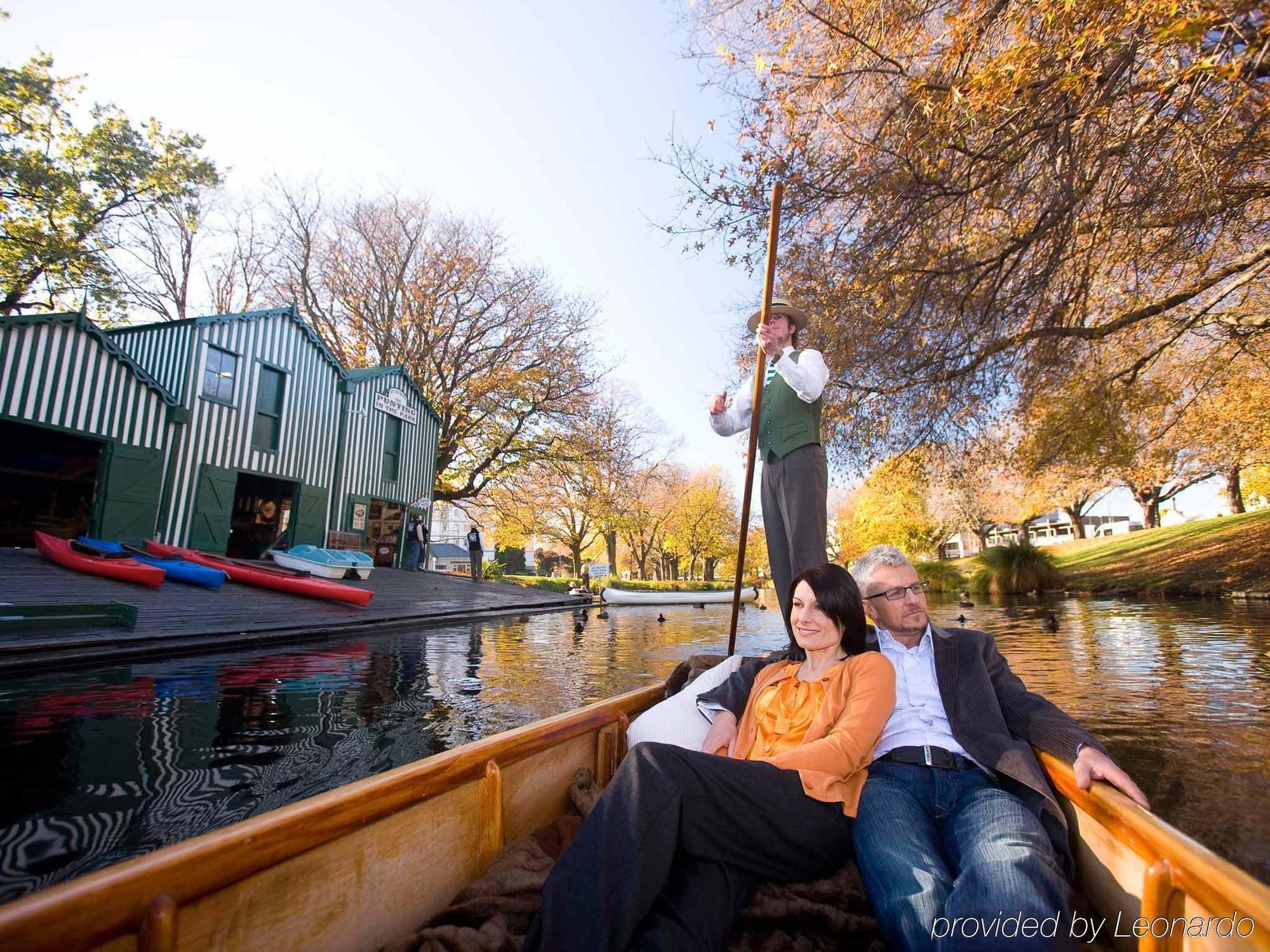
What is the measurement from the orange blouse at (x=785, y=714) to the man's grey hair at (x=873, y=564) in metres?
0.39

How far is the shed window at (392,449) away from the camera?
52.8ft

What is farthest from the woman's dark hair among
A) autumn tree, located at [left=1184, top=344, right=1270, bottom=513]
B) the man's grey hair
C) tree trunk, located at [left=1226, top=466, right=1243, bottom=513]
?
tree trunk, located at [left=1226, top=466, right=1243, bottom=513]

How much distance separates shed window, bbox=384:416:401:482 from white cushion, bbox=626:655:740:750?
15011 millimetres

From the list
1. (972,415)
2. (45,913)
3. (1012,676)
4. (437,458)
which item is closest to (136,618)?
(45,913)

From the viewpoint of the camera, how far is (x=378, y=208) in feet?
61.8

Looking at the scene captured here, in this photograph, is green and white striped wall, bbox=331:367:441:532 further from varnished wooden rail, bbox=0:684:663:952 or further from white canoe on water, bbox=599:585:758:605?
varnished wooden rail, bbox=0:684:663:952

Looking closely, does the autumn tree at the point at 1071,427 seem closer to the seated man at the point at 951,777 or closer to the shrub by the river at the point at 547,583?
the seated man at the point at 951,777

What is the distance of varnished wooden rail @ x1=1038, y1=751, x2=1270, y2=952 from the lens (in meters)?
0.91

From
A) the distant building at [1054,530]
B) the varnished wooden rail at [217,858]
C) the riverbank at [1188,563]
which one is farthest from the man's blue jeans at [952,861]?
the distant building at [1054,530]

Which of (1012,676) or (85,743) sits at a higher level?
(1012,676)

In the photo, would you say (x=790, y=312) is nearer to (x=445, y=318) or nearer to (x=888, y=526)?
(x=445, y=318)

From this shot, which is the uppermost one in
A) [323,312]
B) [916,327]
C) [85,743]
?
[323,312]

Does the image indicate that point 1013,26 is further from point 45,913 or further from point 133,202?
point 133,202

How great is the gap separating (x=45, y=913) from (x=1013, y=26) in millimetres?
5961
